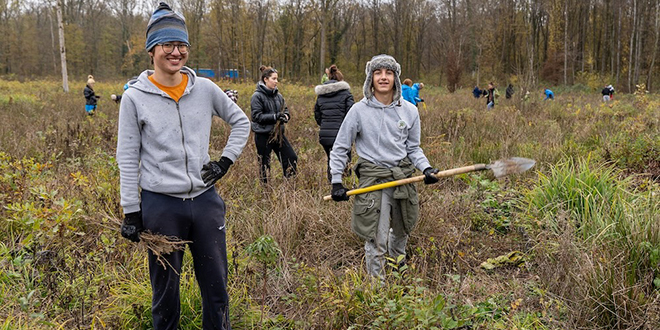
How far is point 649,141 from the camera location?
5.96 meters

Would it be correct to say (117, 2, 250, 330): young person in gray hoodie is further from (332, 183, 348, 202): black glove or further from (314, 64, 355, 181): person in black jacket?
(314, 64, 355, 181): person in black jacket

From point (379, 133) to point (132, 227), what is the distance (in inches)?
66.4

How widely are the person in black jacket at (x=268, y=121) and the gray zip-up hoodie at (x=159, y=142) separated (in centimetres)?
308

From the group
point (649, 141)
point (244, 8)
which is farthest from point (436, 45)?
point (649, 141)

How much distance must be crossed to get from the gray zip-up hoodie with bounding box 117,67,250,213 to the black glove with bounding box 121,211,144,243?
0.03 meters

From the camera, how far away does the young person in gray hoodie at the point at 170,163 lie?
2230 millimetres

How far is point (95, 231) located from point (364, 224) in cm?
239

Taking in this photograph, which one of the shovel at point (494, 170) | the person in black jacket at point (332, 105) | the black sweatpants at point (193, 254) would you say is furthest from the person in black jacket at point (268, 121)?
the black sweatpants at point (193, 254)

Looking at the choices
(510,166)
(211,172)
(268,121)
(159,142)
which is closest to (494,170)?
(510,166)

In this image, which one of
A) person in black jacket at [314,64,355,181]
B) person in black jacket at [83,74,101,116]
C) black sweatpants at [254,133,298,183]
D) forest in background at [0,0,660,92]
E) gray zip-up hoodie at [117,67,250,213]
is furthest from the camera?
forest in background at [0,0,660,92]

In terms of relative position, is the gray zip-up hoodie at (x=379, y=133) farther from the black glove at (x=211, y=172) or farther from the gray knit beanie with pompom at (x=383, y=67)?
the black glove at (x=211, y=172)

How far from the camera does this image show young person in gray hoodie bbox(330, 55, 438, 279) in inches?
125

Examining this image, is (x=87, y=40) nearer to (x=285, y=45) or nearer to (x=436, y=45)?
(x=285, y=45)

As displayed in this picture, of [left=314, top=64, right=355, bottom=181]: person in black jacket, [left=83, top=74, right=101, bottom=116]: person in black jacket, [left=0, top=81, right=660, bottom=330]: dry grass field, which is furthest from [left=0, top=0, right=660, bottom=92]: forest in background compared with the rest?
[left=0, top=81, right=660, bottom=330]: dry grass field
